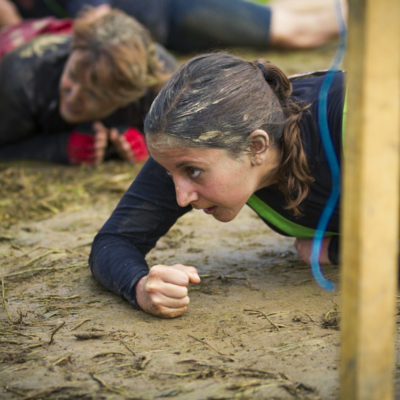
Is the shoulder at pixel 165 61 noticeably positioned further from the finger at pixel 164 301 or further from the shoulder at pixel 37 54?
the finger at pixel 164 301


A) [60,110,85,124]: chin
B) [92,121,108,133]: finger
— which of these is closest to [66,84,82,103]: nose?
[60,110,85,124]: chin

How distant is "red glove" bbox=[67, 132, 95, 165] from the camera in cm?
468

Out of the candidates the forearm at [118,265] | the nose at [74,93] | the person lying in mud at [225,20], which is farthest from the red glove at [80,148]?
the forearm at [118,265]

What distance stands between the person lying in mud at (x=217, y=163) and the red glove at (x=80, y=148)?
2108mm

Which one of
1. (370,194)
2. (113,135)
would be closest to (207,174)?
(370,194)

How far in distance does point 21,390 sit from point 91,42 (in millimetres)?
2624

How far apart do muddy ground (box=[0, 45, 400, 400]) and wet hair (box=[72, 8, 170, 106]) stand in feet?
2.81

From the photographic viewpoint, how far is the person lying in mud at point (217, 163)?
215 cm

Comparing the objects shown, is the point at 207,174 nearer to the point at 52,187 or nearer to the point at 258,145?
the point at 258,145

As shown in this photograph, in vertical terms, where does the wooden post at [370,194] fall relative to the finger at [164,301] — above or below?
above

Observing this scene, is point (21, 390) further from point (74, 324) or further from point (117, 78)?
A: point (117, 78)

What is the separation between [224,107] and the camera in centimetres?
214

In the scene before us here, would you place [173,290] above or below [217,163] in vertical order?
below

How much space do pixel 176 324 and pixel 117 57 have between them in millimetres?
2098
